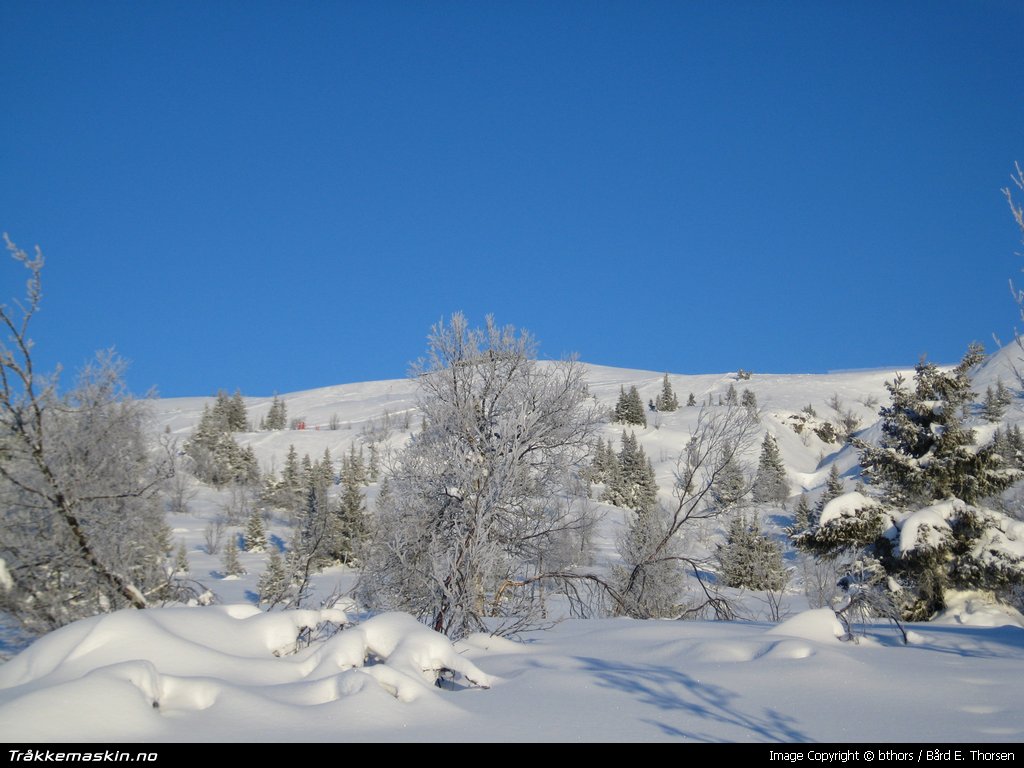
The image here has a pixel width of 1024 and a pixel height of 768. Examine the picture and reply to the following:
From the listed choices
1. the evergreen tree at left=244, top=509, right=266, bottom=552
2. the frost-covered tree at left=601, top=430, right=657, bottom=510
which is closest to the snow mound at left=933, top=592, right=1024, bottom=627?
the evergreen tree at left=244, top=509, right=266, bottom=552

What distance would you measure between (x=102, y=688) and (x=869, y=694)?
14.3 feet

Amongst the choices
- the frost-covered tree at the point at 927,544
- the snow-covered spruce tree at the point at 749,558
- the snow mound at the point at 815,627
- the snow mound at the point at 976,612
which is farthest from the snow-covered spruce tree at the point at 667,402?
the snow mound at the point at 815,627

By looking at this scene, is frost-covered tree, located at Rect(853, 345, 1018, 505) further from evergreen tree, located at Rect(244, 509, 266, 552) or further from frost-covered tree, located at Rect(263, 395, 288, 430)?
frost-covered tree, located at Rect(263, 395, 288, 430)

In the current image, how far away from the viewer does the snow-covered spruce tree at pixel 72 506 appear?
6383 mm

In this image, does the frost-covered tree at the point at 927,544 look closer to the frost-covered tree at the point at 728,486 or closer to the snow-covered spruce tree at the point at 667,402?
the frost-covered tree at the point at 728,486

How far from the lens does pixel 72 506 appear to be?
668 cm

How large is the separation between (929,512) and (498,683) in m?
11.7

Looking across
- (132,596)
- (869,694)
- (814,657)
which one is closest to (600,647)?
(814,657)

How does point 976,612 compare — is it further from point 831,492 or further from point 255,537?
point 255,537

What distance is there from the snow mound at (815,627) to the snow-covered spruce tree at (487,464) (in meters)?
5.35

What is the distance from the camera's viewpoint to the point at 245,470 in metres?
78.9

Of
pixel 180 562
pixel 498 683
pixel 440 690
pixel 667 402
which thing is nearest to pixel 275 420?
pixel 667 402

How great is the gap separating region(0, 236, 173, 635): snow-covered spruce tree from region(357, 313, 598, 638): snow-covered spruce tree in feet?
12.4
